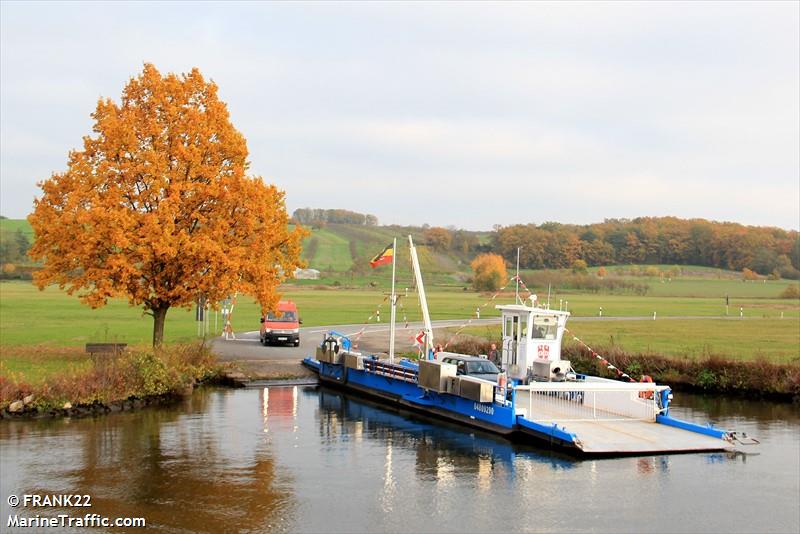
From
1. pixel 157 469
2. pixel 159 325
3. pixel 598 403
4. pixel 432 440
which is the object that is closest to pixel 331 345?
pixel 159 325

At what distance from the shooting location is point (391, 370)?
31344 mm

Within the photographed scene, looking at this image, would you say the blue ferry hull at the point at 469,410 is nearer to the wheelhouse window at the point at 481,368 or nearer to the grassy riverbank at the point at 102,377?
the wheelhouse window at the point at 481,368

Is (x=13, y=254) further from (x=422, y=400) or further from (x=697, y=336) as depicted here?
(x=422, y=400)

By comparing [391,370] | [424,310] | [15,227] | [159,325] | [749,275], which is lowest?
[391,370]

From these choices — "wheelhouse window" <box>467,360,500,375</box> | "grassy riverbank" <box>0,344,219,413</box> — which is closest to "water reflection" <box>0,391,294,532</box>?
"grassy riverbank" <box>0,344,219,413</box>

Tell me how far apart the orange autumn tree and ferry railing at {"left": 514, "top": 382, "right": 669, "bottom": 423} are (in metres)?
14.9

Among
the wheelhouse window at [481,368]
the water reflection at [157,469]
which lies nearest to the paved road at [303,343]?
the wheelhouse window at [481,368]

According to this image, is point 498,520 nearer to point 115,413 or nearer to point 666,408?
point 666,408

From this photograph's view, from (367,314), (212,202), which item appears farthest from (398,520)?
(367,314)

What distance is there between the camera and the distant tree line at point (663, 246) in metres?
166

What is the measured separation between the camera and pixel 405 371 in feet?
99.1

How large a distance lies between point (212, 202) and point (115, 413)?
1179 cm

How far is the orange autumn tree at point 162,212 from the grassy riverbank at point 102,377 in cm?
292

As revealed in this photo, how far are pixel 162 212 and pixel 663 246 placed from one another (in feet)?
524
